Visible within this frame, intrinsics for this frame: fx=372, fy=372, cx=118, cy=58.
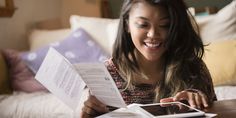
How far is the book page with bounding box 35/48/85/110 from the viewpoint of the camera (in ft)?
2.69

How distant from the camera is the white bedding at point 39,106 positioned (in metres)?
1.70

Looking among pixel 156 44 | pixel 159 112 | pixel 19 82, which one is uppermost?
pixel 156 44

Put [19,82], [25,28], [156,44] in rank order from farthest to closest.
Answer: [25,28] → [19,82] → [156,44]

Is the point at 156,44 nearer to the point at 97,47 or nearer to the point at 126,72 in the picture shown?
the point at 126,72

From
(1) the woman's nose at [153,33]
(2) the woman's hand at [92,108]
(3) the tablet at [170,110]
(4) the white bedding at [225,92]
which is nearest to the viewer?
(3) the tablet at [170,110]

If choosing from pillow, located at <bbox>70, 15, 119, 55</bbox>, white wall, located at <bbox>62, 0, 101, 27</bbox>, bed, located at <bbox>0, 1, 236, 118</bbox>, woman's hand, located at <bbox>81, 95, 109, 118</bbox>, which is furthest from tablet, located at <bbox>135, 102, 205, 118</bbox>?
white wall, located at <bbox>62, 0, 101, 27</bbox>

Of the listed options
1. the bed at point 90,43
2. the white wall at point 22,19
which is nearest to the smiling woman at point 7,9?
the white wall at point 22,19

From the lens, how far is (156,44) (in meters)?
1.14

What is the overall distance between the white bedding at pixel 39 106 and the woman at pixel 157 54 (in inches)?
20.4

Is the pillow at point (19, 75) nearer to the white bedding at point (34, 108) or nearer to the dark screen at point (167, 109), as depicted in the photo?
the white bedding at point (34, 108)

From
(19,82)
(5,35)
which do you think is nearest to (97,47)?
(19,82)

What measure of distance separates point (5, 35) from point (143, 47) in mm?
1502

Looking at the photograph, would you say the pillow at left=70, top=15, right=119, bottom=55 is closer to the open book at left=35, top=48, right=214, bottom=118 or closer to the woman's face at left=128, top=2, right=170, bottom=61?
the woman's face at left=128, top=2, right=170, bottom=61

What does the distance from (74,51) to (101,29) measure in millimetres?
236
